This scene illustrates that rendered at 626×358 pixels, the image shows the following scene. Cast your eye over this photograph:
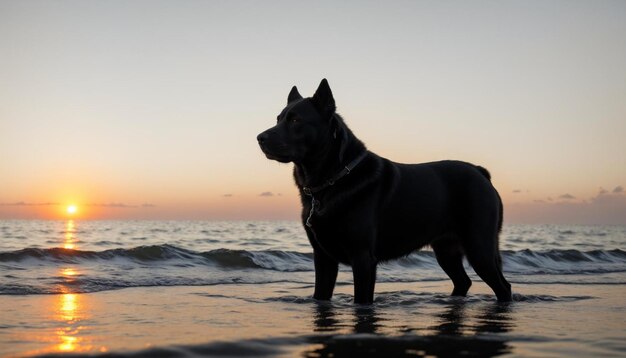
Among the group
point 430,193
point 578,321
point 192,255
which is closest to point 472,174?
point 430,193

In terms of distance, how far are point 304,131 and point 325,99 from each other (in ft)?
1.16

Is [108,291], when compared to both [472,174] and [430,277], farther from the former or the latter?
[430,277]

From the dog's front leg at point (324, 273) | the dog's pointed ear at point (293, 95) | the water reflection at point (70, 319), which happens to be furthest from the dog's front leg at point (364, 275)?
the water reflection at point (70, 319)

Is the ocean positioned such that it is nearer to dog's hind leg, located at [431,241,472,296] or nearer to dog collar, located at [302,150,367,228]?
dog's hind leg, located at [431,241,472,296]

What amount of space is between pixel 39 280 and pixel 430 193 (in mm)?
5162

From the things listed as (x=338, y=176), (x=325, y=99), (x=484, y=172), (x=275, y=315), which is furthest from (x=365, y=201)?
(x=484, y=172)

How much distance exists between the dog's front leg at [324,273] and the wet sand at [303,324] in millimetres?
157

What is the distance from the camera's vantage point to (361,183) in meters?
6.02

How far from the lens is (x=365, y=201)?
604 centimetres

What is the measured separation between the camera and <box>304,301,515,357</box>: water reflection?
12.2ft

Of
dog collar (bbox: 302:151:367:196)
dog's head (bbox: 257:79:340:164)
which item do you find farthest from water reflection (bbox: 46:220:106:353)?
dog collar (bbox: 302:151:367:196)

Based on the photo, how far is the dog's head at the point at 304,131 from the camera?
19.1 feet

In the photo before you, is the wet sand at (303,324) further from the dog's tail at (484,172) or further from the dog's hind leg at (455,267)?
the dog's tail at (484,172)

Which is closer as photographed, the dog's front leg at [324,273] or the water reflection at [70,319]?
the water reflection at [70,319]
